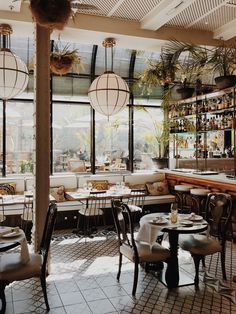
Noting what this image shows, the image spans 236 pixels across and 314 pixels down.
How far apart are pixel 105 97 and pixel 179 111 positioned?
3.95 metres

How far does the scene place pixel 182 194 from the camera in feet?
24.3

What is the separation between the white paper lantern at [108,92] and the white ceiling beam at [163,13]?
142cm

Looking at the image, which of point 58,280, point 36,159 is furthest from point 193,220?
point 36,159

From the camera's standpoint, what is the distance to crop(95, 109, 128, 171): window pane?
8195 millimetres

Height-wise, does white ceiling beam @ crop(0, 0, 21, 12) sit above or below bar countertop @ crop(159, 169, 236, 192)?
above

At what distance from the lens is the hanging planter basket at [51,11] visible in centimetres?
282

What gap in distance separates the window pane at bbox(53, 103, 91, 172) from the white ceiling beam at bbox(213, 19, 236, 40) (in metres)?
3.37

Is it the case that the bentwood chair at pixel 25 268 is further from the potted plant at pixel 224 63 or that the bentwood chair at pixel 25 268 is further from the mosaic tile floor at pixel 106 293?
the potted plant at pixel 224 63

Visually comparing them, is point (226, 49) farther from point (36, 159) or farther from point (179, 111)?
point (36, 159)

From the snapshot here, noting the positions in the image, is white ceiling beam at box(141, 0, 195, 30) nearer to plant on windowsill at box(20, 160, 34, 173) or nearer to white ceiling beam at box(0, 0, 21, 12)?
white ceiling beam at box(0, 0, 21, 12)

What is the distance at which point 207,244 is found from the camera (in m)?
4.11

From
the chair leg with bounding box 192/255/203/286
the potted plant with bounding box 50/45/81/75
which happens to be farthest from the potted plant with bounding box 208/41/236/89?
the chair leg with bounding box 192/255/203/286

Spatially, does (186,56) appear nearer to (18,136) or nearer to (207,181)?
(207,181)

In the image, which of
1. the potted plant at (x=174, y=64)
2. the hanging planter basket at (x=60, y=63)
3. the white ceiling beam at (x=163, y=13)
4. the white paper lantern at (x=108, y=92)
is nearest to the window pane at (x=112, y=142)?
the potted plant at (x=174, y=64)
